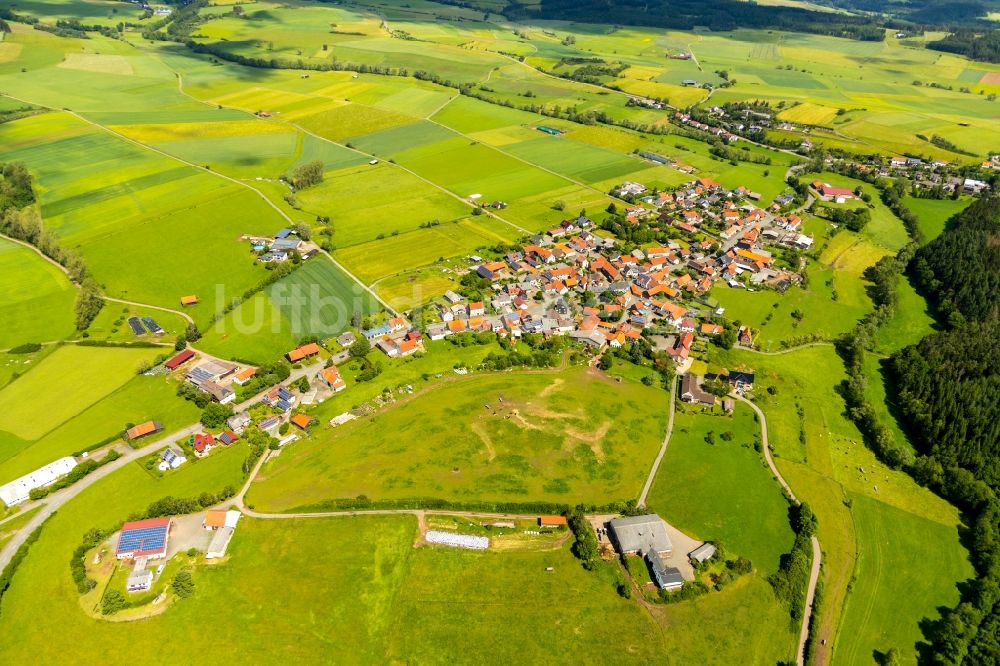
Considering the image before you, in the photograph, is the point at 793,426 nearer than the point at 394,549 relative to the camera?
No

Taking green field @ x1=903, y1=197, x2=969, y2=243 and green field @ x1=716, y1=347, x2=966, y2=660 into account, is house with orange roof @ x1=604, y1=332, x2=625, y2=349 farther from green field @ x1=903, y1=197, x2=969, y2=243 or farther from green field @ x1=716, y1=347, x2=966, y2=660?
green field @ x1=903, y1=197, x2=969, y2=243

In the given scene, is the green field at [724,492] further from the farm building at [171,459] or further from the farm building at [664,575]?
the farm building at [171,459]

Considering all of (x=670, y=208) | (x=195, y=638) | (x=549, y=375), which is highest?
(x=670, y=208)

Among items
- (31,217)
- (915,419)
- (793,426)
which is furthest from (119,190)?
(915,419)

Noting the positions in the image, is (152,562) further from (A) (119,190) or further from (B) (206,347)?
(A) (119,190)

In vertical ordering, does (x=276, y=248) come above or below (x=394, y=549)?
above

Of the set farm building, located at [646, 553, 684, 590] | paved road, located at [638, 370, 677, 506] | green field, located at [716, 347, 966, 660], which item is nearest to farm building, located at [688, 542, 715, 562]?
farm building, located at [646, 553, 684, 590]

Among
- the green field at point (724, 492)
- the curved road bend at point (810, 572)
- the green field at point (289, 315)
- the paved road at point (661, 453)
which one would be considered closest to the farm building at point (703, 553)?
the green field at point (724, 492)

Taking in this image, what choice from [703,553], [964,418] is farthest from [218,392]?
[964,418]
